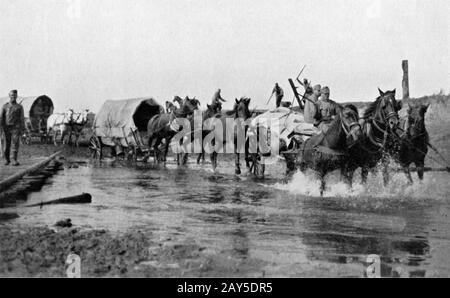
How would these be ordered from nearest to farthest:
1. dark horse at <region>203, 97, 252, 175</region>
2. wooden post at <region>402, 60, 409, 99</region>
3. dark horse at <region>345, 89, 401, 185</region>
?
dark horse at <region>345, 89, 401, 185</region> → dark horse at <region>203, 97, 252, 175</region> → wooden post at <region>402, 60, 409, 99</region>

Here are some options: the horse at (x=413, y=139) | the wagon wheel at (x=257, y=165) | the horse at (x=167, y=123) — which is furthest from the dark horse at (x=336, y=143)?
the horse at (x=167, y=123)

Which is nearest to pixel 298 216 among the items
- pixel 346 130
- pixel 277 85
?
pixel 346 130

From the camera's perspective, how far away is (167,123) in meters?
21.8

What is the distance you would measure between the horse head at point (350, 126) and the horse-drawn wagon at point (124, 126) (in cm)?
1328

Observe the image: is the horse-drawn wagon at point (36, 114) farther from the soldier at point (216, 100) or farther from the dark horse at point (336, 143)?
the dark horse at point (336, 143)

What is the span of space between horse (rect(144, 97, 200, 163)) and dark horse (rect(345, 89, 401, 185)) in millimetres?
11257

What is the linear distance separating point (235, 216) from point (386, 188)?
4651mm

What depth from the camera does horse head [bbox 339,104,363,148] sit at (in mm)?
10148

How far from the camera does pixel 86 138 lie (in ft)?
86.6

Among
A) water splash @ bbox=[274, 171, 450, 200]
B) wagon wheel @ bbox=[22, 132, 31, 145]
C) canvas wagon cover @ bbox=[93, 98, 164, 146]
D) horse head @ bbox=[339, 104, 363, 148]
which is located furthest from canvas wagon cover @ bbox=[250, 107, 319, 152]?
wagon wheel @ bbox=[22, 132, 31, 145]

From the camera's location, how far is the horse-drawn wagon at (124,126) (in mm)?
22562

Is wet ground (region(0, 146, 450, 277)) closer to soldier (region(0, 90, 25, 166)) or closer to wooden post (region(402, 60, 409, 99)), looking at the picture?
soldier (region(0, 90, 25, 166))

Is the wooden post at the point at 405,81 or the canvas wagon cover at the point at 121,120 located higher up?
the wooden post at the point at 405,81
